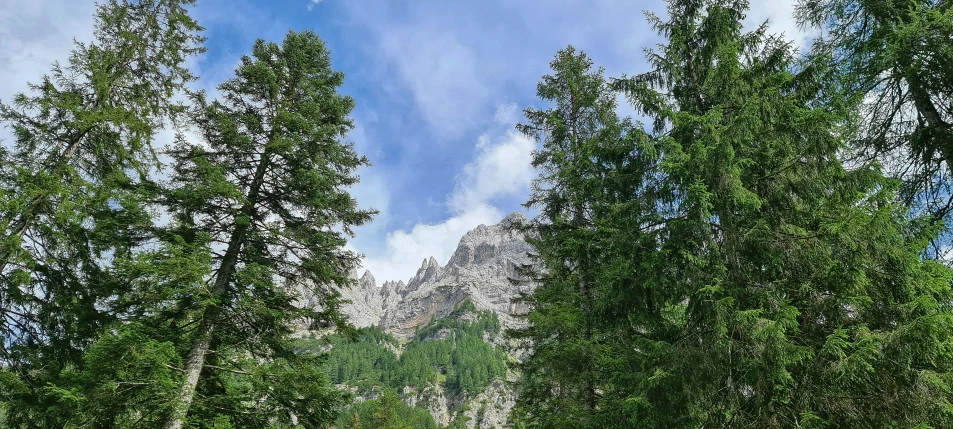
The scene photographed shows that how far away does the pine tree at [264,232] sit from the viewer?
7.96 meters

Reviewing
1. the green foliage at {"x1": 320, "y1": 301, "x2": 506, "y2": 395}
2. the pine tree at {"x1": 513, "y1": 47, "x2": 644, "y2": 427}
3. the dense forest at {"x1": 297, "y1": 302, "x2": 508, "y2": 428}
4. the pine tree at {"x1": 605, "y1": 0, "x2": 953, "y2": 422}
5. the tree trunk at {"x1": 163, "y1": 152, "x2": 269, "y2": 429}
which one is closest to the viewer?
the pine tree at {"x1": 605, "y1": 0, "x2": 953, "y2": 422}

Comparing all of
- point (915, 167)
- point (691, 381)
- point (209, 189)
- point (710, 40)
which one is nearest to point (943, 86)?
point (915, 167)

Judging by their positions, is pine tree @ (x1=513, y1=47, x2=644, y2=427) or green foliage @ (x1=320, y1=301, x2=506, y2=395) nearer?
pine tree @ (x1=513, y1=47, x2=644, y2=427)

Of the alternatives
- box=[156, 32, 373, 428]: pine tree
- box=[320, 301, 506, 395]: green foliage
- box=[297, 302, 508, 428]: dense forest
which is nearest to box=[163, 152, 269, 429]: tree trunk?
box=[156, 32, 373, 428]: pine tree

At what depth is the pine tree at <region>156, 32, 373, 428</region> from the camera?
314 inches

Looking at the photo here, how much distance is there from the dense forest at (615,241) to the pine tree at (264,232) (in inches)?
2.4

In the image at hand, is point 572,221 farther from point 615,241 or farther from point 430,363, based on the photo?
point 430,363

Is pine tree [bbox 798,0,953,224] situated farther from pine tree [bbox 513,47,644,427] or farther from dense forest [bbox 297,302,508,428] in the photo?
dense forest [bbox 297,302,508,428]

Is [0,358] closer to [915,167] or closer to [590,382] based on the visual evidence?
[590,382]

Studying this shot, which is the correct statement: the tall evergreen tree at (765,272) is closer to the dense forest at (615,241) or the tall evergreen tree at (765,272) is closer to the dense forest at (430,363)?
the dense forest at (615,241)

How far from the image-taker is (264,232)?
31.5 ft

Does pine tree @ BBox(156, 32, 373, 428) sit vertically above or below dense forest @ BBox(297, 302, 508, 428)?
below

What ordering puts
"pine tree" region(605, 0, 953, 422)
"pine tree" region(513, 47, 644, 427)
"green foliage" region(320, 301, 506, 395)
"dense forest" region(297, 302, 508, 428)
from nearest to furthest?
1. "pine tree" region(605, 0, 953, 422)
2. "pine tree" region(513, 47, 644, 427)
3. "dense forest" region(297, 302, 508, 428)
4. "green foliage" region(320, 301, 506, 395)

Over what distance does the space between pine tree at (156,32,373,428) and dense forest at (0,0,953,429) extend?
2.4 inches
